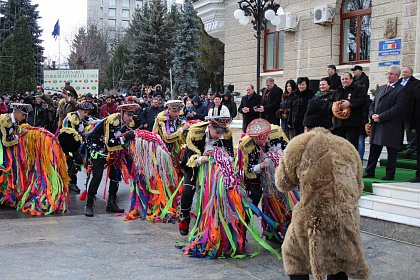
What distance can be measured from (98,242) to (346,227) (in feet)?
Result: 11.7

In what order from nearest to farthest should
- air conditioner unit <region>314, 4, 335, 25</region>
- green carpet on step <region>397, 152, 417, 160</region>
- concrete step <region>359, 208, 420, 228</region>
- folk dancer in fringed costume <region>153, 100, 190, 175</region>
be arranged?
concrete step <region>359, 208, 420, 228</region>, folk dancer in fringed costume <region>153, 100, 190, 175</region>, green carpet on step <region>397, 152, 417, 160</region>, air conditioner unit <region>314, 4, 335, 25</region>

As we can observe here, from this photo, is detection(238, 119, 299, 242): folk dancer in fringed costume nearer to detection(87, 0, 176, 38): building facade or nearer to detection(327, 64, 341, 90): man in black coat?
detection(327, 64, 341, 90): man in black coat

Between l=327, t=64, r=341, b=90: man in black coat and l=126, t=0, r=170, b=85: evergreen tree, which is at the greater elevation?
l=126, t=0, r=170, b=85: evergreen tree

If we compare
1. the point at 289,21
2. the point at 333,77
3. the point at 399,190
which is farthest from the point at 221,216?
the point at 289,21

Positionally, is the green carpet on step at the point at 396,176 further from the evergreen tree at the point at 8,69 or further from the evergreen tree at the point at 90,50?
the evergreen tree at the point at 90,50

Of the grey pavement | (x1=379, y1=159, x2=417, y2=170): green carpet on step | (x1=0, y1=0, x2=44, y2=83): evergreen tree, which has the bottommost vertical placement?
the grey pavement

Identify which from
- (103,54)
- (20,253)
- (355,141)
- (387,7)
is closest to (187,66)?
(103,54)

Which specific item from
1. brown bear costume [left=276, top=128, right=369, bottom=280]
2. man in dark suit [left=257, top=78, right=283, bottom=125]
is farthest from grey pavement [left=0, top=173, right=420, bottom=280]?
man in dark suit [left=257, top=78, right=283, bottom=125]

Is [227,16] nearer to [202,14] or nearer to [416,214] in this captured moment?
[202,14]

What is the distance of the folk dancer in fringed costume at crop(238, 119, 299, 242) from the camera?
5.82 m

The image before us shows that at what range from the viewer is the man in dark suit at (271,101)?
11.3 metres

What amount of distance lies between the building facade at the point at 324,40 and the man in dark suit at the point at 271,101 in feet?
9.57

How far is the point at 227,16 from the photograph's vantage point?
19047mm

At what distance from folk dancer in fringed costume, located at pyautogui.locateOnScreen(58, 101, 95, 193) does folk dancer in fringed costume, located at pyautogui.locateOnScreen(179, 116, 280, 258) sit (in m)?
2.83
